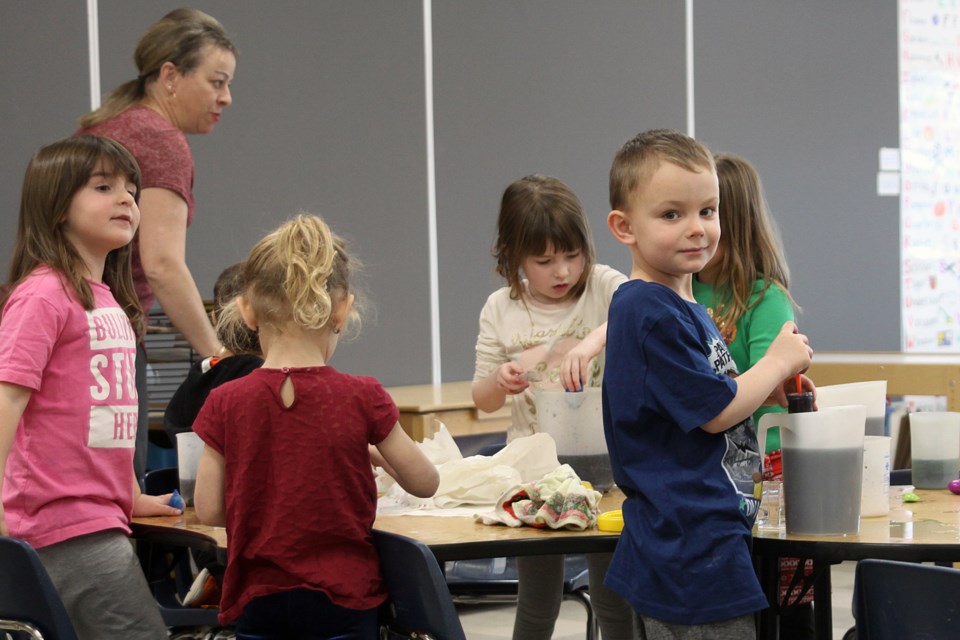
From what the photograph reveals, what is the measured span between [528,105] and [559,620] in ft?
7.80

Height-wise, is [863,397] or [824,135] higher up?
[824,135]

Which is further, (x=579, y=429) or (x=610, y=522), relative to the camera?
(x=579, y=429)

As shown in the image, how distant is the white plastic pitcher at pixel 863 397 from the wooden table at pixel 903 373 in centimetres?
217

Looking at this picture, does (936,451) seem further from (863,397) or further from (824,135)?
(824,135)

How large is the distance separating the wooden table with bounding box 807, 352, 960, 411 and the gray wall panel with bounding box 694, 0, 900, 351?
1.87 metres

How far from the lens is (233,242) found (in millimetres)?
4301

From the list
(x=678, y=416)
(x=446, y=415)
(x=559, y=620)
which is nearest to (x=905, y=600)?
(x=678, y=416)

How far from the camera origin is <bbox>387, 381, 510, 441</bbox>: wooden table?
368 centimetres

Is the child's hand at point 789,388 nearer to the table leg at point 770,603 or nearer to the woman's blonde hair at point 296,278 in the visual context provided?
the table leg at point 770,603

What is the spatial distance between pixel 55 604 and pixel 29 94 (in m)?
2.53

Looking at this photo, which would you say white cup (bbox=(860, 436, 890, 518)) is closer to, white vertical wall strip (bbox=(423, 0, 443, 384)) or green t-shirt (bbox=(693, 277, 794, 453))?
green t-shirt (bbox=(693, 277, 794, 453))

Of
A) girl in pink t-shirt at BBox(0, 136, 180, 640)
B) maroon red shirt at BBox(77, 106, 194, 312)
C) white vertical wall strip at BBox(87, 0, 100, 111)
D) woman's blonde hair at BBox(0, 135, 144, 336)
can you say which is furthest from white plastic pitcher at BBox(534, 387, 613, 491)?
white vertical wall strip at BBox(87, 0, 100, 111)

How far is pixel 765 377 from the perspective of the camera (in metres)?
1.56

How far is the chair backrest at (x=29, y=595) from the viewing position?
5.30 ft
